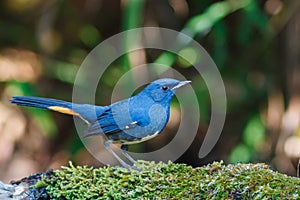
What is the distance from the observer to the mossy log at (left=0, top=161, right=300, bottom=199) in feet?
7.68

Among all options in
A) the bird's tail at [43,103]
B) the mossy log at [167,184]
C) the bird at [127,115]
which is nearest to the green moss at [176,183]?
the mossy log at [167,184]

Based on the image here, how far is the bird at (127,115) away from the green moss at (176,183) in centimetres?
48

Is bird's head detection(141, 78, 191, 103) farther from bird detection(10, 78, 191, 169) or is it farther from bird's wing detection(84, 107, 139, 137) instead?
bird's wing detection(84, 107, 139, 137)

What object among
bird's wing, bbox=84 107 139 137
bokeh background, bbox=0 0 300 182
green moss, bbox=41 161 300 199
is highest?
bokeh background, bbox=0 0 300 182

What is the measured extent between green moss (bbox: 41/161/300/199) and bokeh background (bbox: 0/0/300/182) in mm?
2498

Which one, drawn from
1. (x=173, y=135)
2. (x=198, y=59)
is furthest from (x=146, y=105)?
(x=173, y=135)

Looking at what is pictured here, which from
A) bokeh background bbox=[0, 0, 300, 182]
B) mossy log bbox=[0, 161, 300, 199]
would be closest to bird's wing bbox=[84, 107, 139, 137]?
mossy log bbox=[0, 161, 300, 199]

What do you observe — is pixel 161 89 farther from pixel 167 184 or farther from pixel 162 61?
pixel 162 61

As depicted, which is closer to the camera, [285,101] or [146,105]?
[146,105]

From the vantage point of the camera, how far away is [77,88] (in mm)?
5305

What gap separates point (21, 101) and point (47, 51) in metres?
2.08

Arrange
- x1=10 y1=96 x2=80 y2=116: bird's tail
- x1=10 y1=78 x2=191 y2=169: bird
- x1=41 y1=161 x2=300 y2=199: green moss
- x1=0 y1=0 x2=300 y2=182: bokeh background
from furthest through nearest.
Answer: x1=0 y1=0 x2=300 y2=182: bokeh background, x1=10 y1=96 x2=80 y2=116: bird's tail, x1=10 y1=78 x2=191 y2=169: bird, x1=41 y1=161 x2=300 y2=199: green moss

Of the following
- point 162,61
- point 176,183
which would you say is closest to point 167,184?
point 176,183

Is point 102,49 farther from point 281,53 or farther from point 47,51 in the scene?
point 281,53
